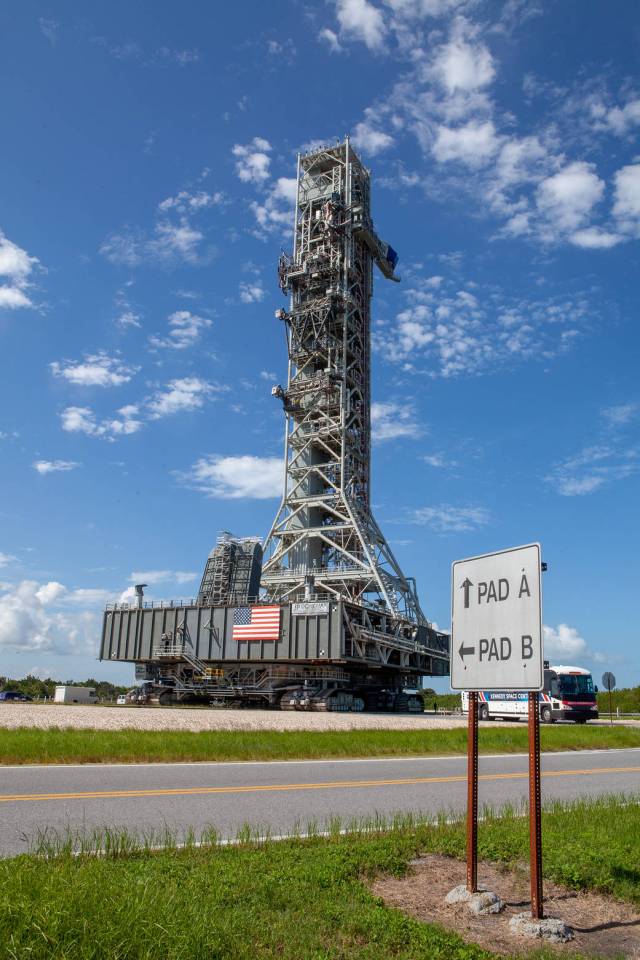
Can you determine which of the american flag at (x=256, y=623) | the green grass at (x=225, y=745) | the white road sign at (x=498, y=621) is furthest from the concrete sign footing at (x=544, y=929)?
the american flag at (x=256, y=623)

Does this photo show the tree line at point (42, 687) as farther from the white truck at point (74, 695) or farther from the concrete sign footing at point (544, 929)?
the concrete sign footing at point (544, 929)

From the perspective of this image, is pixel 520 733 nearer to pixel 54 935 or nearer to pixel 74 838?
pixel 74 838

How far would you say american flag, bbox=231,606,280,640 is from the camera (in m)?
50.5

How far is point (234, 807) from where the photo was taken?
973 cm

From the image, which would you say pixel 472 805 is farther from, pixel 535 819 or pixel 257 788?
pixel 257 788

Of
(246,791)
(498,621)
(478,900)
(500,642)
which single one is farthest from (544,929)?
(246,791)

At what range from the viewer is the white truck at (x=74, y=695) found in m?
61.8

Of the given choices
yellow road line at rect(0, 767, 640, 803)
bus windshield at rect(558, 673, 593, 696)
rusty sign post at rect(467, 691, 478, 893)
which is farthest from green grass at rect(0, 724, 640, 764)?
bus windshield at rect(558, 673, 593, 696)

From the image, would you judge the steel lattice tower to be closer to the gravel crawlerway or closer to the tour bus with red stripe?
the tour bus with red stripe

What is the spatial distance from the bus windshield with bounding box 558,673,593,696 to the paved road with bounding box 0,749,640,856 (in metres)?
26.3

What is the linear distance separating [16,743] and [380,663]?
127 ft

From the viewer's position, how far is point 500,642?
589 cm

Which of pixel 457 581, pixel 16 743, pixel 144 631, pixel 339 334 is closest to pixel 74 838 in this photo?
pixel 457 581

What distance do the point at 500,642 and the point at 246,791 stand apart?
6915 mm
